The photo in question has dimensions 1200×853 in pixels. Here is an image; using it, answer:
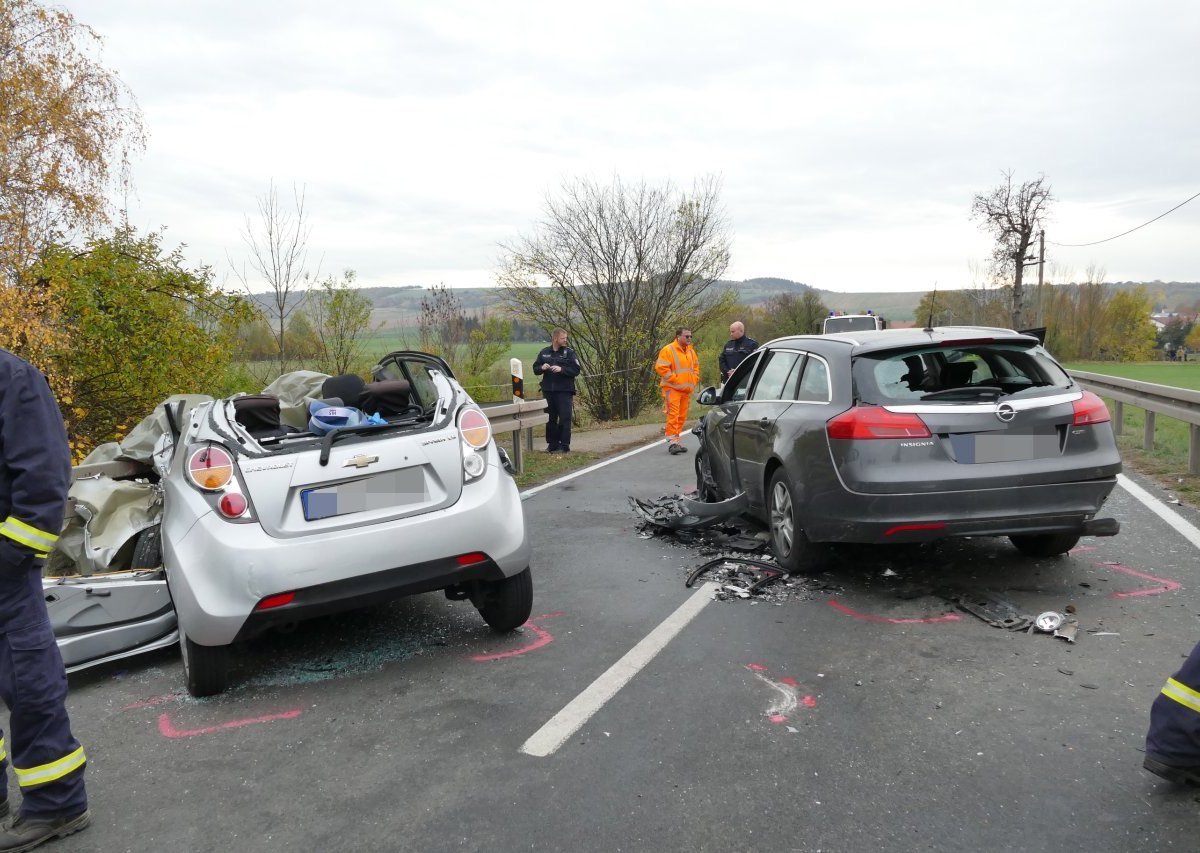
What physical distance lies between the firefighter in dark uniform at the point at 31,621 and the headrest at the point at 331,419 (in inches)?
62.2

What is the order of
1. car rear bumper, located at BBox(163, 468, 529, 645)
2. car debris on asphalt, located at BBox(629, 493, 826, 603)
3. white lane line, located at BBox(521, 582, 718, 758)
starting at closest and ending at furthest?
white lane line, located at BBox(521, 582, 718, 758), car rear bumper, located at BBox(163, 468, 529, 645), car debris on asphalt, located at BBox(629, 493, 826, 603)

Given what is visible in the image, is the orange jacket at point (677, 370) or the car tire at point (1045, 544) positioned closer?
the car tire at point (1045, 544)

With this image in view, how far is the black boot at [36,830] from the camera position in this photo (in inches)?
112

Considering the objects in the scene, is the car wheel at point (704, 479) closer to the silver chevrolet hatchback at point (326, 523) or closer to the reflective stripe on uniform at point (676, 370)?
the silver chevrolet hatchback at point (326, 523)

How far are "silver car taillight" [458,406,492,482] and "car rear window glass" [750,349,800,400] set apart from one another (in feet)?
7.91

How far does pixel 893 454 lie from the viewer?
16.5 ft

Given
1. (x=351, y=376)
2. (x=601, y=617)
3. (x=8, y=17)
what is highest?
(x=8, y=17)

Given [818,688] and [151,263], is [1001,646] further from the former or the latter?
[151,263]

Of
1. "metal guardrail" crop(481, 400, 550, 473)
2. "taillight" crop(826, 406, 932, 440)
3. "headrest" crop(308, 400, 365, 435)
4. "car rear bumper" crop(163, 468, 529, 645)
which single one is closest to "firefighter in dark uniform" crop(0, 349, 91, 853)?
"car rear bumper" crop(163, 468, 529, 645)

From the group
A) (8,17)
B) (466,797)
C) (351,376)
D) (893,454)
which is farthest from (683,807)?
(8,17)

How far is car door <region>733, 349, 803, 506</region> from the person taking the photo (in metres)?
6.18

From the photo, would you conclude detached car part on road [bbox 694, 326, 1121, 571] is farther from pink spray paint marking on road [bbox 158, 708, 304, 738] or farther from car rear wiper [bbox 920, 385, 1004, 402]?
pink spray paint marking on road [bbox 158, 708, 304, 738]

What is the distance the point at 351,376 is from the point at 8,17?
16433 millimetres

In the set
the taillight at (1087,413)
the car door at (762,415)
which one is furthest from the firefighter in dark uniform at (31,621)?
the taillight at (1087,413)
